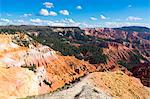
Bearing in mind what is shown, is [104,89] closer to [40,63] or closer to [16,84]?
[16,84]

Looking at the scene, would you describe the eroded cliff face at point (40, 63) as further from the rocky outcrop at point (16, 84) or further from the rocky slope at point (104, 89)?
the rocky slope at point (104, 89)

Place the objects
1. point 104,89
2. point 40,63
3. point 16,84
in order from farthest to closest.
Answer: point 40,63, point 16,84, point 104,89

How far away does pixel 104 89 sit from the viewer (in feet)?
189

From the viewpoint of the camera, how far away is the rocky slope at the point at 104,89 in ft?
176

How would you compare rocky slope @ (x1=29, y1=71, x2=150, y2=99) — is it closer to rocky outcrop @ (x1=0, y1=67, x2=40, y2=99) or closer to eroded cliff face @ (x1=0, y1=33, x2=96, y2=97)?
rocky outcrop @ (x1=0, y1=67, x2=40, y2=99)

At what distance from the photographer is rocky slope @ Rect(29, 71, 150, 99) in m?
53.5

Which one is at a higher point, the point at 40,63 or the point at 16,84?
the point at 16,84

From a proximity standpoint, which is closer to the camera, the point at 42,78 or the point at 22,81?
the point at 22,81

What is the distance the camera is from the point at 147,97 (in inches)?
2571

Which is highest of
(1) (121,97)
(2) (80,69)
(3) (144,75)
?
(1) (121,97)

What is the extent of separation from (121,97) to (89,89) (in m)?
6.30

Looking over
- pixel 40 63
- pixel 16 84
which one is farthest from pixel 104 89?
pixel 40 63

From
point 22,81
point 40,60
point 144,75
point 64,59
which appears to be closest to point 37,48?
point 40,60

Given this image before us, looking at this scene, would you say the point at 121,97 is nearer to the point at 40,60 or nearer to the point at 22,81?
the point at 22,81
